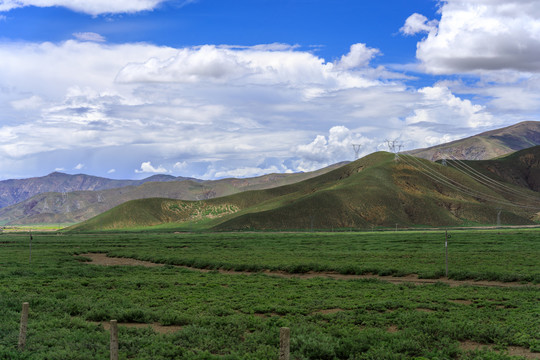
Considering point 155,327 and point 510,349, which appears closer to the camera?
point 510,349

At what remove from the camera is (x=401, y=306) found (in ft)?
94.1

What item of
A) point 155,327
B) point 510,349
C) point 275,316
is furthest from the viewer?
point 275,316

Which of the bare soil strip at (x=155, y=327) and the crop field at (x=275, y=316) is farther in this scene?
the bare soil strip at (x=155, y=327)

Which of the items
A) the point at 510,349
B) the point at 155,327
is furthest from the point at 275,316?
the point at 510,349

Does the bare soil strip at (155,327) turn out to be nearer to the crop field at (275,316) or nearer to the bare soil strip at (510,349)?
the crop field at (275,316)

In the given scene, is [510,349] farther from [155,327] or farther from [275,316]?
[155,327]

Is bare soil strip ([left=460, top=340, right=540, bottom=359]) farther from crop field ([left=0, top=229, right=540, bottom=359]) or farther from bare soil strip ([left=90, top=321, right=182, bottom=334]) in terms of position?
bare soil strip ([left=90, top=321, right=182, bottom=334])

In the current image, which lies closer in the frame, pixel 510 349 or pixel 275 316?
pixel 510 349

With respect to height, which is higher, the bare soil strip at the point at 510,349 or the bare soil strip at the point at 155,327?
the bare soil strip at the point at 155,327

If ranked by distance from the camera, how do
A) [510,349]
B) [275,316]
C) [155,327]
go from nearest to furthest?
[510,349] < [155,327] < [275,316]

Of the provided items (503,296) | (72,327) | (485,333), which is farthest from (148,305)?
(503,296)

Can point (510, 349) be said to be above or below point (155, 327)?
below

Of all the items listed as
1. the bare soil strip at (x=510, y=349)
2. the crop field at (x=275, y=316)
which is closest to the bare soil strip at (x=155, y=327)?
the crop field at (x=275, y=316)

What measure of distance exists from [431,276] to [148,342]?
104 feet
